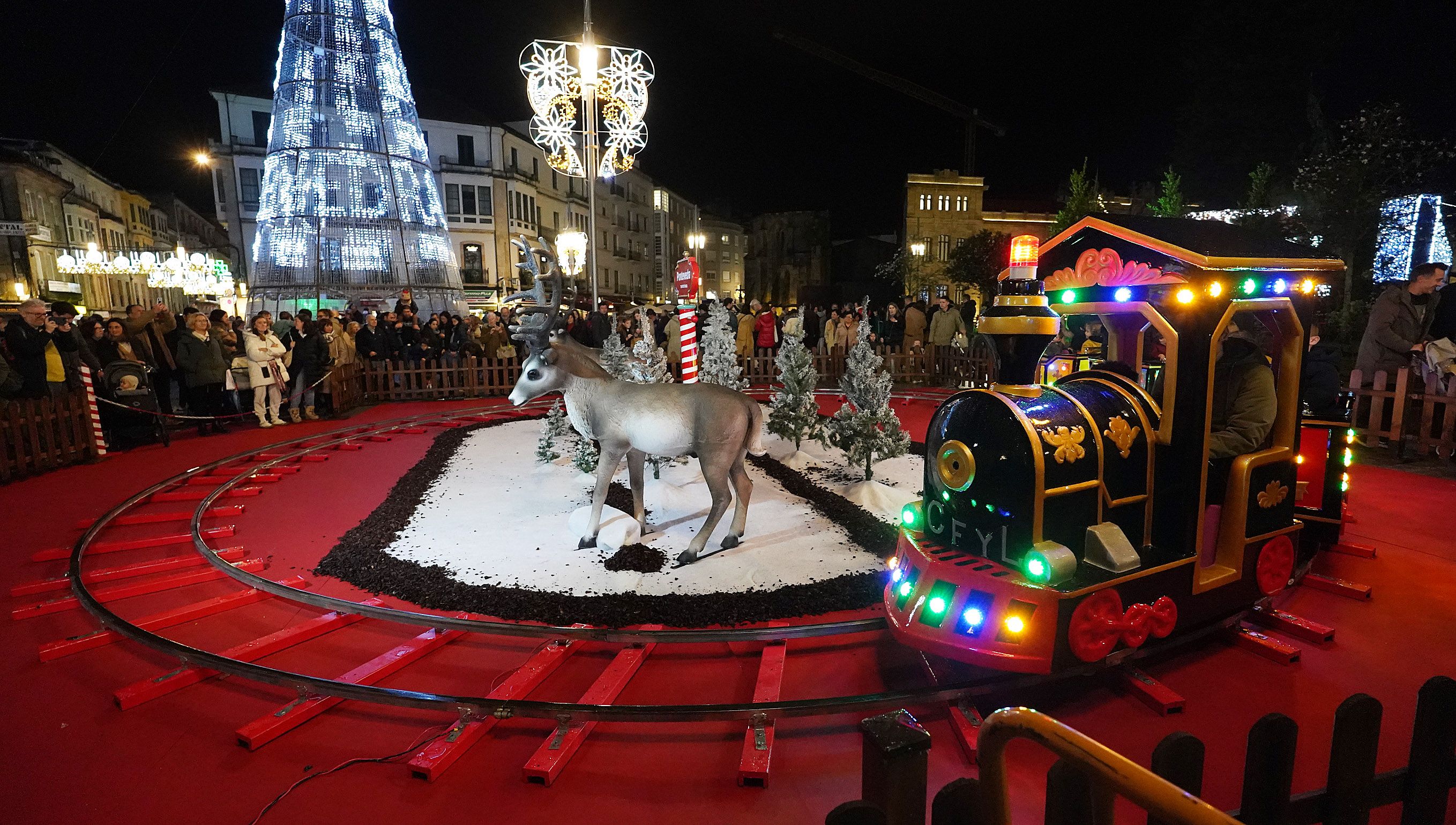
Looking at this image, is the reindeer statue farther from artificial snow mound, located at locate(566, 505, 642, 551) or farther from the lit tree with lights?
the lit tree with lights

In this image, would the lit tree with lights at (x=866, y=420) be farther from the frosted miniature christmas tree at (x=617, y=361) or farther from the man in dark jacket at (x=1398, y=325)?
the man in dark jacket at (x=1398, y=325)

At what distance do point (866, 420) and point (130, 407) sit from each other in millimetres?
10451

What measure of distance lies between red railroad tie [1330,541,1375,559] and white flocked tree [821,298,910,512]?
394 centimetres

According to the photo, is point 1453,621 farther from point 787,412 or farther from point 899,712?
point 787,412

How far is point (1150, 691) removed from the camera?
354 cm

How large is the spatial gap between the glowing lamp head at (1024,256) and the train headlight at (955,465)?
3.21 feet

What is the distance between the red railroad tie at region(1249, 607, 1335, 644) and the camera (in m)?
4.15

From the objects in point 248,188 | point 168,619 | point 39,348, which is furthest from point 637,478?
point 248,188

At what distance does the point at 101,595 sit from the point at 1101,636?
6.83m

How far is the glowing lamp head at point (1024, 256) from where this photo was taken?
12.1 ft

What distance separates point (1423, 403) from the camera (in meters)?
8.38

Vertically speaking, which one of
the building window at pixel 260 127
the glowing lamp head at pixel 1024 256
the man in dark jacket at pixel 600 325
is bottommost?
the man in dark jacket at pixel 600 325

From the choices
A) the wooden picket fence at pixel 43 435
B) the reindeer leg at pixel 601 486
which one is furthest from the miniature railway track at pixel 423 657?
the wooden picket fence at pixel 43 435

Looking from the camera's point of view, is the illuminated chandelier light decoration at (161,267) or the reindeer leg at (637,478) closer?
the reindeer leg at (637,478)
